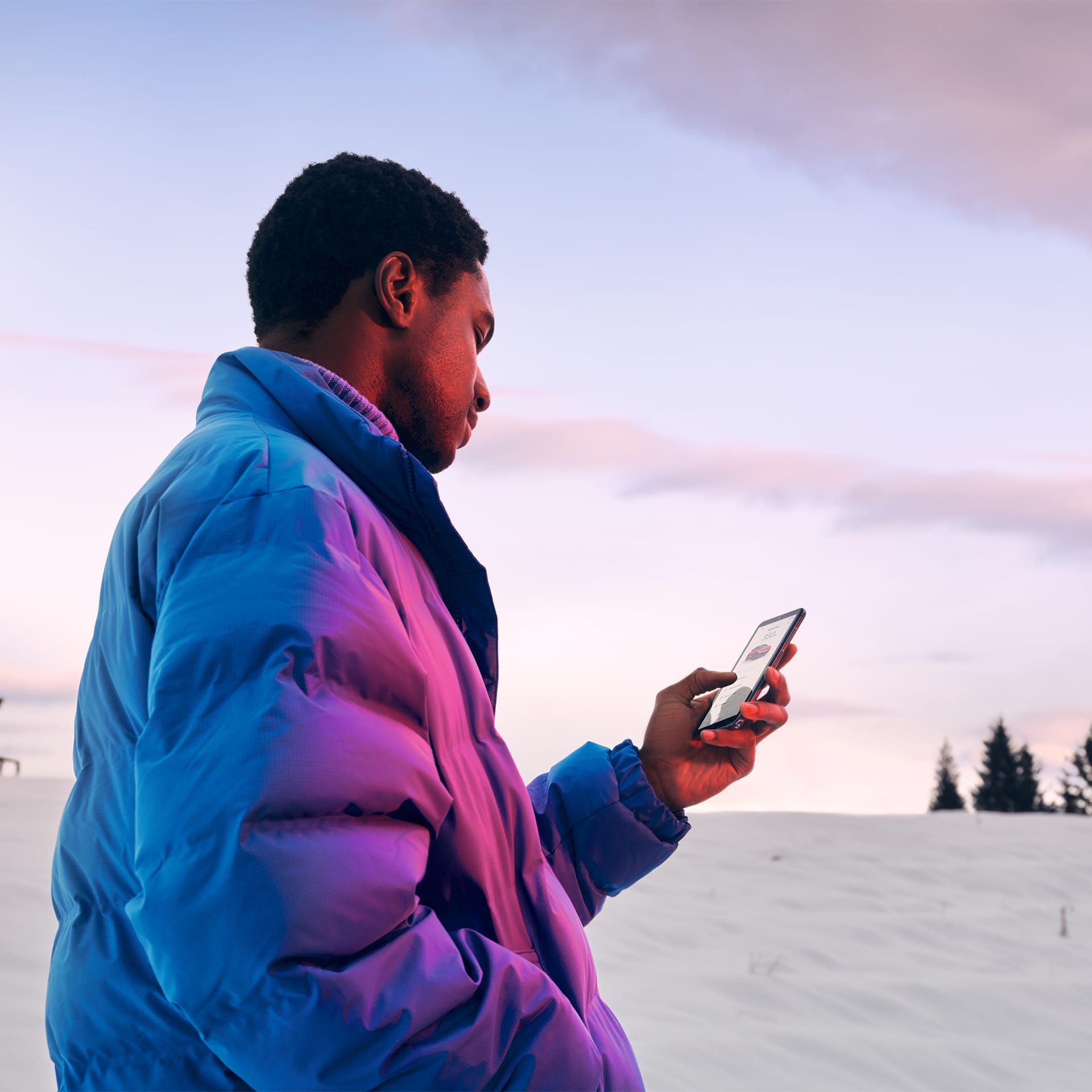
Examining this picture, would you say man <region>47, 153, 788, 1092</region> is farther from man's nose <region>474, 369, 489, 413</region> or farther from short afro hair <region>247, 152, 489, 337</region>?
man's nose <region>474, 369, 489, 413</region>

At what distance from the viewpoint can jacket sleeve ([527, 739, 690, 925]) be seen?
97.7 inches

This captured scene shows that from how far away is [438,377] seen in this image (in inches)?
86.4

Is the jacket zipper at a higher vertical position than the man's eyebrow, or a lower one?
lower

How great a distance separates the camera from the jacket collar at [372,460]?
5.76 ft

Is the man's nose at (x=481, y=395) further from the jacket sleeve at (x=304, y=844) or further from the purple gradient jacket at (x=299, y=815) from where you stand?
the jacket sleeve at (x=304, y=844)

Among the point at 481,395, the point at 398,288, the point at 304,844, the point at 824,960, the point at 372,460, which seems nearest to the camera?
the point at 304,844

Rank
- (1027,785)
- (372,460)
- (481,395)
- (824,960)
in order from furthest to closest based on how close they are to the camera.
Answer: (1027,785), (824,960), (481,395), (372,460)

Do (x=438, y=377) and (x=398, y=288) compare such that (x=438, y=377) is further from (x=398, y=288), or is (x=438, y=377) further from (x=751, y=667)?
(x=751, y=667)

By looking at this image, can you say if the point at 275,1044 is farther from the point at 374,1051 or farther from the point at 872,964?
the point at 872,964

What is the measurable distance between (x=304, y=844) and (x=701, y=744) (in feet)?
5.41

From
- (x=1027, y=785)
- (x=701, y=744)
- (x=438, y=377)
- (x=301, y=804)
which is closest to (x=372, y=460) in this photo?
(x=438, y=377)

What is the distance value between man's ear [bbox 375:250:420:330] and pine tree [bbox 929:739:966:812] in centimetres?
6230

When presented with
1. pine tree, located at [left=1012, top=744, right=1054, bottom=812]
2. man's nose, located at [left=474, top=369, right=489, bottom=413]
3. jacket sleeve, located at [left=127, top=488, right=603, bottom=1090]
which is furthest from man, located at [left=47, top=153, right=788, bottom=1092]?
pine tree, located at [left=1012, top=744, right=1054, bottom=812]

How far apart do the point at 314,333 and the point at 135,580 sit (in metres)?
0.73
